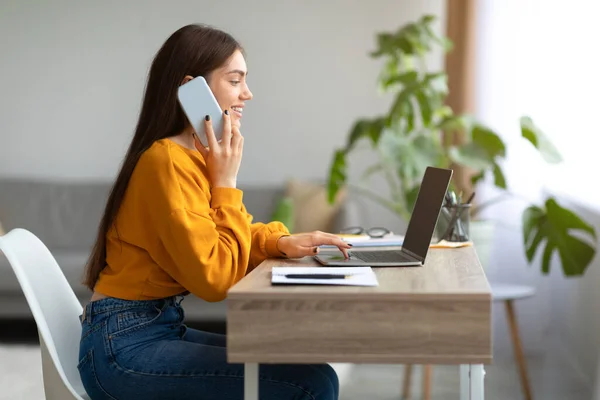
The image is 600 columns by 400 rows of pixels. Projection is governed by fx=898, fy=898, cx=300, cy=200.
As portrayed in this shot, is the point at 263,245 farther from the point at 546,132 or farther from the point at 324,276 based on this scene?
the point at 546,132

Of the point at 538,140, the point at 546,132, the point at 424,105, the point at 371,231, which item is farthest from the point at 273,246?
the point at 546,132

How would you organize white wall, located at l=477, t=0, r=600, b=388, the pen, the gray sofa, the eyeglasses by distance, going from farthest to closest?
the gray sofa, white wall, located at l=477, t=0, r=600, b=388, the eyeglasses, the pen

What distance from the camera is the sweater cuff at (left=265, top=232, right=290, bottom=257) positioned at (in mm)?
2098

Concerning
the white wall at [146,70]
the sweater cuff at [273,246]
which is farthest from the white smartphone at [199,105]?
the white wall at [146,70]

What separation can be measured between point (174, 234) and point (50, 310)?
38 cm

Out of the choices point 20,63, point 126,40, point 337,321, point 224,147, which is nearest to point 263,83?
point 126,40

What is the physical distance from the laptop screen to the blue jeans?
364mm

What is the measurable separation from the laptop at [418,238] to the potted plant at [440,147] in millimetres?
1301

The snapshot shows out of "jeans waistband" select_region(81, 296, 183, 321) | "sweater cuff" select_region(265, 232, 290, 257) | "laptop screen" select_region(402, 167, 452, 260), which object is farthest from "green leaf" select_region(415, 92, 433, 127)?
"jeans waistband" select_region(81, 296, 183, 321)

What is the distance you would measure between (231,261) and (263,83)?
3.73 metres

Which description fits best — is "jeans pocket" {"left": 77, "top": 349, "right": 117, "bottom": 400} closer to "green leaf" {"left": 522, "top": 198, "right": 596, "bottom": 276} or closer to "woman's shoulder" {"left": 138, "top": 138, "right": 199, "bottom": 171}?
"woman's shoulder" {"left": 138, "top": 138, "right": 199, "bottom": 171}

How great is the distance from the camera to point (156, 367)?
174cm

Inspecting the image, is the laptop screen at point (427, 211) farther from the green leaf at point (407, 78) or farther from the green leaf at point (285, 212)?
the green leaf at point (285, 212)

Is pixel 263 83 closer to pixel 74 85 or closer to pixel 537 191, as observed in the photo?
pixel 74 85
